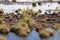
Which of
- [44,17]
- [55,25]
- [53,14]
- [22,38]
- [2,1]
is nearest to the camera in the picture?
[22,38]

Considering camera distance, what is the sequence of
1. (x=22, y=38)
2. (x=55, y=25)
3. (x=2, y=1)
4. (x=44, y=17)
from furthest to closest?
(x=2, y=1) < (x=44, y=17) < (x=55, y=25) < (x=22, y=38)

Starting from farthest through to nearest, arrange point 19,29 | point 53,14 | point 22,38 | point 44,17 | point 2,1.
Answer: point 2,1 → point 53,14 → point 44,17 → point 19,29 → point 22,38

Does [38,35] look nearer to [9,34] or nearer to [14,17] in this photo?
[9,34]

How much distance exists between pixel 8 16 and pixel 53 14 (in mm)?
4903

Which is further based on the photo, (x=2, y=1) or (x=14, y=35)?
(x=2, y=1)

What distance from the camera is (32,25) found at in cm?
2178

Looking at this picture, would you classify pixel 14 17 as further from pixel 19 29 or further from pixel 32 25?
pixel 19 29

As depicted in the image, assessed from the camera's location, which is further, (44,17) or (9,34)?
(44,17)

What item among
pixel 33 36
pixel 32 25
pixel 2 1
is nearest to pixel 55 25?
pixel 32 25

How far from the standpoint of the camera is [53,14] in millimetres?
27688

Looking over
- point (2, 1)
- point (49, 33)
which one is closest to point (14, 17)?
point (49, 33)

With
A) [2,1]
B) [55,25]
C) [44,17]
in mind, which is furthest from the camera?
[2,1]

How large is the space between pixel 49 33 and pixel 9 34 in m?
3.02

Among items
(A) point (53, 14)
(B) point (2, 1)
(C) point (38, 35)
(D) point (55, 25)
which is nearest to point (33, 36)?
(C) point (38, 35)
